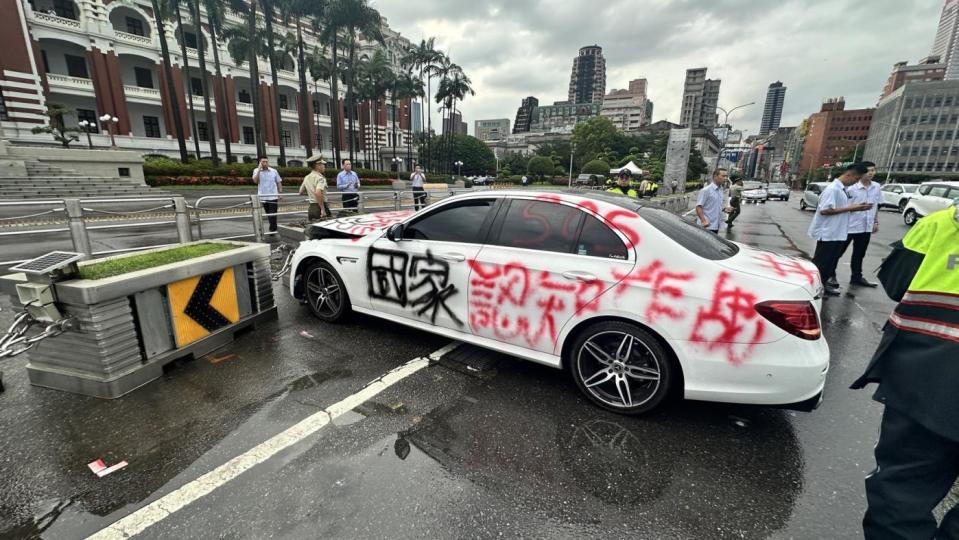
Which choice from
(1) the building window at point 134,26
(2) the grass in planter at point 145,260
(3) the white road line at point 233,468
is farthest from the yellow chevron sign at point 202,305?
(1) the building window at point 134,26

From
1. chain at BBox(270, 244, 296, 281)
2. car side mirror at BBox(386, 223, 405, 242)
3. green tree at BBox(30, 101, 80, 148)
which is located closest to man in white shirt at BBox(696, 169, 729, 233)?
car side mirror at BBox(386, 223, 405, 242)

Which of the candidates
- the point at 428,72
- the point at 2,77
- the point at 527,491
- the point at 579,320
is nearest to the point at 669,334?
the point at 579,320

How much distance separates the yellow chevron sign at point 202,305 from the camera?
351 cm

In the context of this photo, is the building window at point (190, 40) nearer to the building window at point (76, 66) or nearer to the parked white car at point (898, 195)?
the building window at point (76, 66)

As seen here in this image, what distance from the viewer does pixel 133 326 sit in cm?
316

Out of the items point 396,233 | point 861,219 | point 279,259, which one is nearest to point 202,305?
point 396,233

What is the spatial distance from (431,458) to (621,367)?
1436mm

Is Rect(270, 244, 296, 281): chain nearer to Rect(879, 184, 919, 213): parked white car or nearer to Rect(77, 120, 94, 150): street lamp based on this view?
Rect(879, 184, 919, 213): parked white car

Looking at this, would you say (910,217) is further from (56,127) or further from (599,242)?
(56,127)

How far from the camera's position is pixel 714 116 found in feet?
524

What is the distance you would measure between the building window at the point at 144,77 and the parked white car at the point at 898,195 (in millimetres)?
57114

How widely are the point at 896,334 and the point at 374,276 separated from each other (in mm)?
3617

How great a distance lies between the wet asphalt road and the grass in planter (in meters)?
0.92

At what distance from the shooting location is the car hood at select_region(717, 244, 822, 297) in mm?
2585
